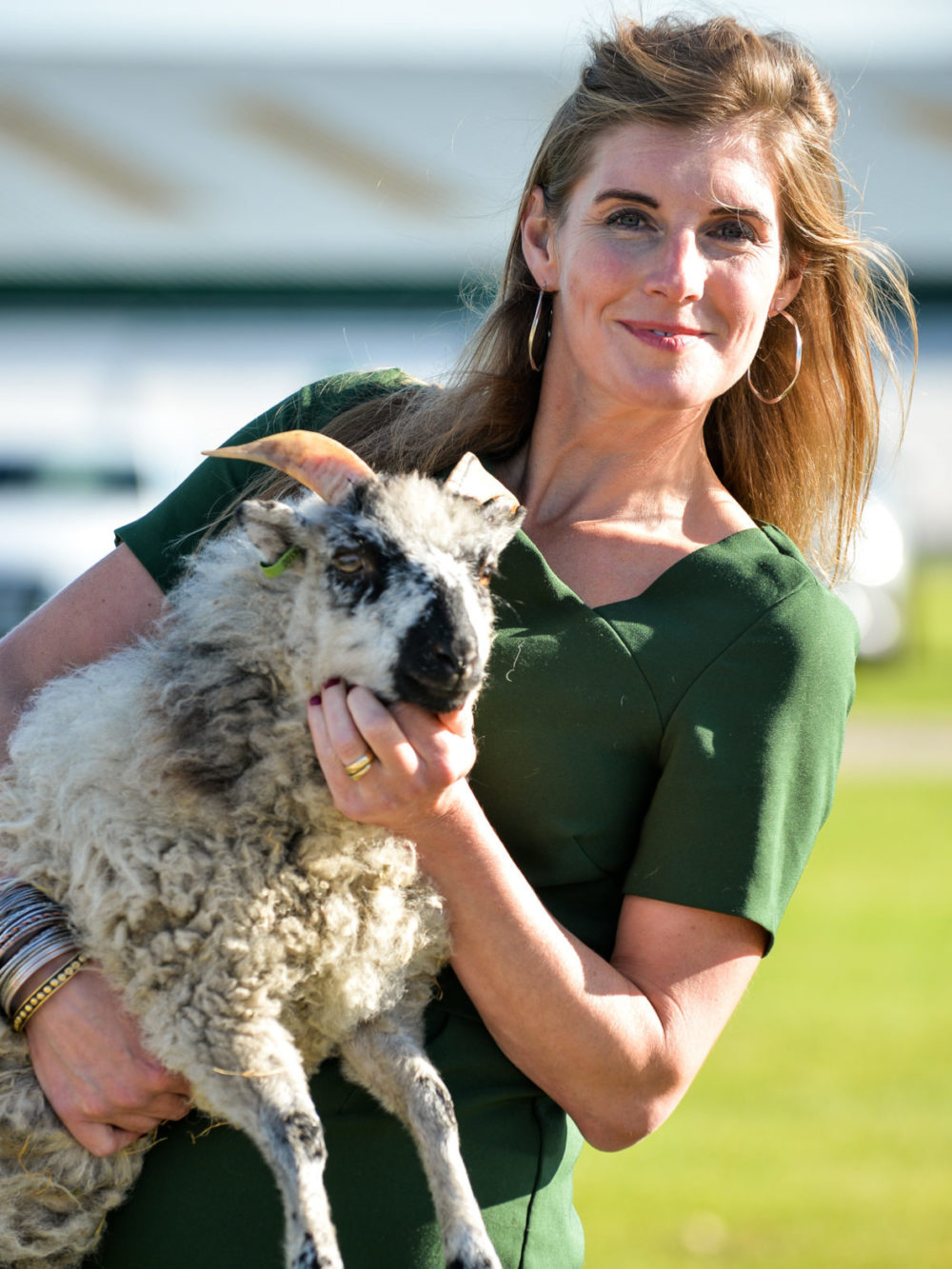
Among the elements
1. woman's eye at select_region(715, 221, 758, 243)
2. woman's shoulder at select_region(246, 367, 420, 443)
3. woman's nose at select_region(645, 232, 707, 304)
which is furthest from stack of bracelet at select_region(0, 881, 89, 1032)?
woman's eye at select_region(715, 221, 758, 243)

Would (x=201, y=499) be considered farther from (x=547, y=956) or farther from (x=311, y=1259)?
(x=311, y=1259)

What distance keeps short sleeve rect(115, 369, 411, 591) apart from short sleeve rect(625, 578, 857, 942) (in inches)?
37.2

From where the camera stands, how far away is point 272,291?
2528 cm

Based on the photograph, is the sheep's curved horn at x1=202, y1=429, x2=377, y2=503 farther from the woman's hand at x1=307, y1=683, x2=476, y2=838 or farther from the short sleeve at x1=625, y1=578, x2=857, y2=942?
the short sleeve at x1=625, y1=578, x2=857, y2=942

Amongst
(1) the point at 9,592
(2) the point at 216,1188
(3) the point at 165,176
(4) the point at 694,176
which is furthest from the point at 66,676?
(3) the point at 165,176

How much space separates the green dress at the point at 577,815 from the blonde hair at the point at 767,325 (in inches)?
17.0

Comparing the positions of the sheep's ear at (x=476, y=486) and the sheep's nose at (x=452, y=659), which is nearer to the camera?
the sheep's nose at (x=452, y=659)

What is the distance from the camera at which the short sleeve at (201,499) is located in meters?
2.69

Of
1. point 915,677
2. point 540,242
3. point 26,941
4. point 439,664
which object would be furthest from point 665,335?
point 915,677

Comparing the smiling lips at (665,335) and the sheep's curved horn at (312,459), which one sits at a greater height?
the smiling lips at (665,335)

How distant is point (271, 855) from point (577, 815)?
54 centimetres

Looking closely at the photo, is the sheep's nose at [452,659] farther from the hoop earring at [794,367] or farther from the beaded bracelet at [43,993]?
the hoop earring at [794,367]

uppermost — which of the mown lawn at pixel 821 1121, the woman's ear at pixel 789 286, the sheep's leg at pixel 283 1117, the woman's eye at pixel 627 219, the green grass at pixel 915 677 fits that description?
the woman's eye at pixel 627 219

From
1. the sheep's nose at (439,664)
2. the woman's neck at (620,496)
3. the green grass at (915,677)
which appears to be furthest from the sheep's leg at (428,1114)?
the green grass at (915,677)
